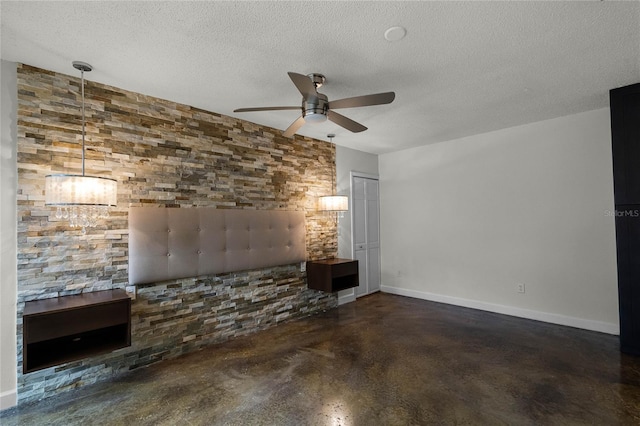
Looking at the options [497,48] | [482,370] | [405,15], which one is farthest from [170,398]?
[497,48]

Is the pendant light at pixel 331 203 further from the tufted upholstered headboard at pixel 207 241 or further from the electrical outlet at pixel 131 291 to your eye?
the electrical outlet at pixel 131 291

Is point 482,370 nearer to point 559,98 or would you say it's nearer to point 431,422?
point 431,422

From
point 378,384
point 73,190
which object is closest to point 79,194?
point 73,190

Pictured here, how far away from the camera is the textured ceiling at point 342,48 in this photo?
1837 millimetres

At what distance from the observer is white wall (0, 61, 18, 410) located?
2.28 m

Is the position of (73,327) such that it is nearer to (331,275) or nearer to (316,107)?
(316,107)

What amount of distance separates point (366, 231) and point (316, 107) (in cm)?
337

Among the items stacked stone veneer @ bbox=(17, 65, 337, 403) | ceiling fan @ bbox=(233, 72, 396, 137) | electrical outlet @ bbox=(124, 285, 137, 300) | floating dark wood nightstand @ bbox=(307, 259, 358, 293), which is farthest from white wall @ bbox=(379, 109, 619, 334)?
electrical outlet @ bbox=(124, 285, 137, 300)

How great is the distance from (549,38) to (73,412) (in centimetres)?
432

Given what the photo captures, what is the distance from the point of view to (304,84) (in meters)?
2.13

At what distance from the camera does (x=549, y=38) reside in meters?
2.14

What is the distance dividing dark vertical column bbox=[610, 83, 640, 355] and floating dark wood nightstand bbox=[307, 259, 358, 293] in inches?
113

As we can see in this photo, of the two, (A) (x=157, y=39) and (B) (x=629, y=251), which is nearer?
(A) (x=157, y=39)

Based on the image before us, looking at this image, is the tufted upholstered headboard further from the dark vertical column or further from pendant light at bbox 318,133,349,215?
the dark vertical column
